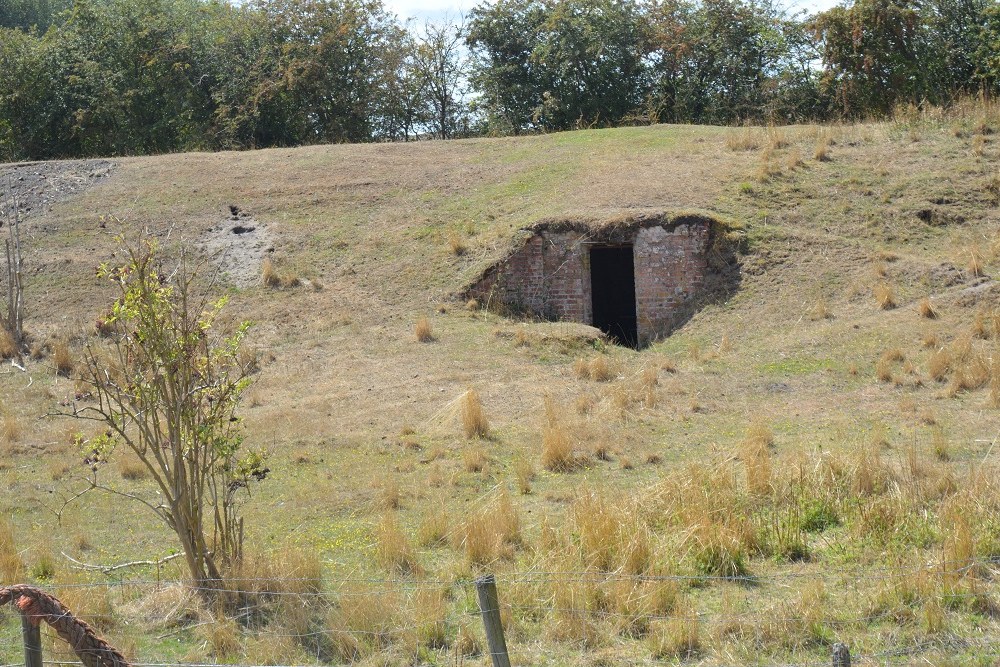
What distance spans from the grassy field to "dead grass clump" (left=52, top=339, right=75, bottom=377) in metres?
0.13

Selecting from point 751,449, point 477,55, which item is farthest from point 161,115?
point 751,449

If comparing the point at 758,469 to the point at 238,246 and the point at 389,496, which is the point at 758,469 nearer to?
the point at 389,496

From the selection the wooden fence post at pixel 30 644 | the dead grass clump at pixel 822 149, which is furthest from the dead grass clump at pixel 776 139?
the wooden fence post at pixel 30 644

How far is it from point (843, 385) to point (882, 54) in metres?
16.2

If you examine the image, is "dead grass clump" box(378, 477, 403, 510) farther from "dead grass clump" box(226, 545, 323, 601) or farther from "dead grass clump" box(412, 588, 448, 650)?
"dead grass clump" box(412, 588, 448, 650)

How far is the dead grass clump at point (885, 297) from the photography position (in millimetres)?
14766

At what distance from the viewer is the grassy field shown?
6.63 metres

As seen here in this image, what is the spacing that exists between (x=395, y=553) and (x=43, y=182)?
18.8 metres

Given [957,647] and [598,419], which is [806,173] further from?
[957,647]

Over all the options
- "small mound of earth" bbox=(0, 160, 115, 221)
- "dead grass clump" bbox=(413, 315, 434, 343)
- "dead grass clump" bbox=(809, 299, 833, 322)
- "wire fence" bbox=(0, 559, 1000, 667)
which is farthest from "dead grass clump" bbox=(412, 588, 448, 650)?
"small mound of earth" bbox=(0, 160, 115, 221)

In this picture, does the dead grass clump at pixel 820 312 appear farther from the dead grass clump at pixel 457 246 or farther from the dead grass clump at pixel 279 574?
the dead grass clump at pixel 279 574

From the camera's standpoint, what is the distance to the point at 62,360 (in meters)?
15.5

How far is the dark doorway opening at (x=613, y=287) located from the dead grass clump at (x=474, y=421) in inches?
282

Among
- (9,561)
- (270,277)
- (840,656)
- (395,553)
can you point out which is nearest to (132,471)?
(9,561)
